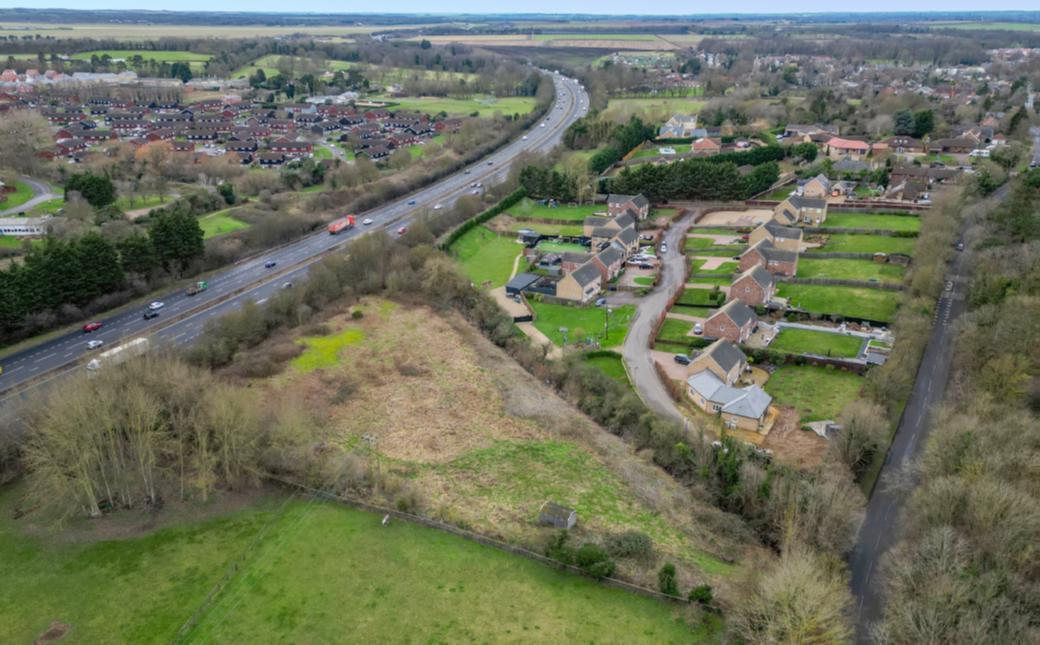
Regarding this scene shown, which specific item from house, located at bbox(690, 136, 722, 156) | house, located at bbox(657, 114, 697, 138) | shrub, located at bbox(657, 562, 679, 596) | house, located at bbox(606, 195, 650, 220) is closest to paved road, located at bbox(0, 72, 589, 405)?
house, located at bbox(606, 195, 650, 220)

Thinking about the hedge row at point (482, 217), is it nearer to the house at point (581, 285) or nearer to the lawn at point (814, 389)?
the house at point (581, 285)

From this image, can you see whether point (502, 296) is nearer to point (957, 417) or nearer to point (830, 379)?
point (830, 379)

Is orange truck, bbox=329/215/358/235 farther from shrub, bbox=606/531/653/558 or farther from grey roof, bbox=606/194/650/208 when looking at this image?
shrub, bbox=606/531/653/558

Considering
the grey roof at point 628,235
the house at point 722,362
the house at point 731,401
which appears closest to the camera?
the house at point 731,401

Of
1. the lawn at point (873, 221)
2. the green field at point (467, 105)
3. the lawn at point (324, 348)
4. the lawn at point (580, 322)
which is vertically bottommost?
the lawn at point (580, 322)

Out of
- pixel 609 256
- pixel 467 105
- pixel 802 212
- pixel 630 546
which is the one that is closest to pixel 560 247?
pixel 609 256

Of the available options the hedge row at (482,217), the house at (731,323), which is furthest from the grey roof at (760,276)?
the hedge row at (482,217)

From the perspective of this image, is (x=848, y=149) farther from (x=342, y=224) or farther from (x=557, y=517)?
(x=557, y=517)
